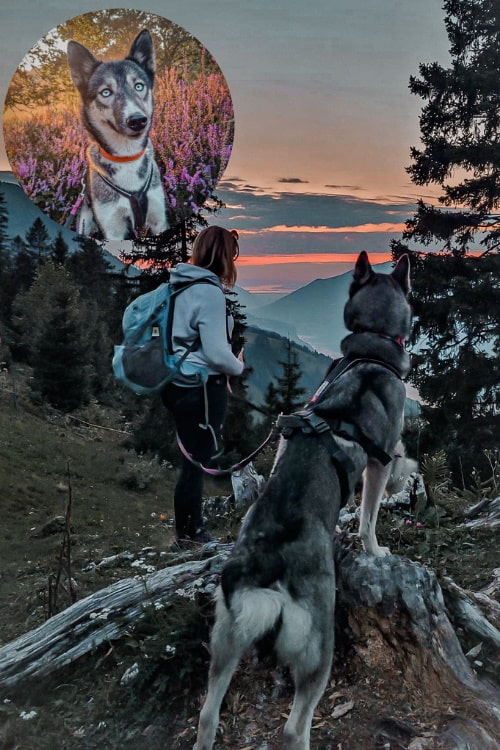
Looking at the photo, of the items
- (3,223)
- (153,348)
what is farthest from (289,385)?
(3,223)

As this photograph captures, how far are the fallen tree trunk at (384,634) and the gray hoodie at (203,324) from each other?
5.28 feet

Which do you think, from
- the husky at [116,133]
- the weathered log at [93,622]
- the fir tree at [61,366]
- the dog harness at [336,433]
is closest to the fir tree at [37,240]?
the fir tree at [61,366]

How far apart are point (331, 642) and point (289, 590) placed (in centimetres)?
38

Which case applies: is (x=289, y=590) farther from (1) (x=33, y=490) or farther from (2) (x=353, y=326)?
(1) (x=33, y=490)

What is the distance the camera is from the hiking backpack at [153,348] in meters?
5.66

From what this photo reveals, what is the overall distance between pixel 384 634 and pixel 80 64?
13669mm

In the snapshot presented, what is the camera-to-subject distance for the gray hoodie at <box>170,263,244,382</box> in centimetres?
554

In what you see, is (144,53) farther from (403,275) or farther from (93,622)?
(93,622)

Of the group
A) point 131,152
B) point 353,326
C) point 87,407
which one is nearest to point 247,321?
point 131,152

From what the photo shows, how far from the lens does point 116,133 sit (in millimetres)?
14188

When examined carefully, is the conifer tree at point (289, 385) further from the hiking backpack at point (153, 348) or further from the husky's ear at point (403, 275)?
the husky's ear at point (403, 275)

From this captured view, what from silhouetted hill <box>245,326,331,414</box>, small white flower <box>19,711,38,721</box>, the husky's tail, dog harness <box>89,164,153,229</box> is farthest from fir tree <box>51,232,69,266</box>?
the husky's tail

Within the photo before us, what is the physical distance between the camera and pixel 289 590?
11.7 ft

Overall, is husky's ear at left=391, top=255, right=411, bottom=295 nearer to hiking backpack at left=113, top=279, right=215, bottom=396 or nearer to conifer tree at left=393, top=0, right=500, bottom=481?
hiking backpack at left=113, top=279, right=215, bottom=396
